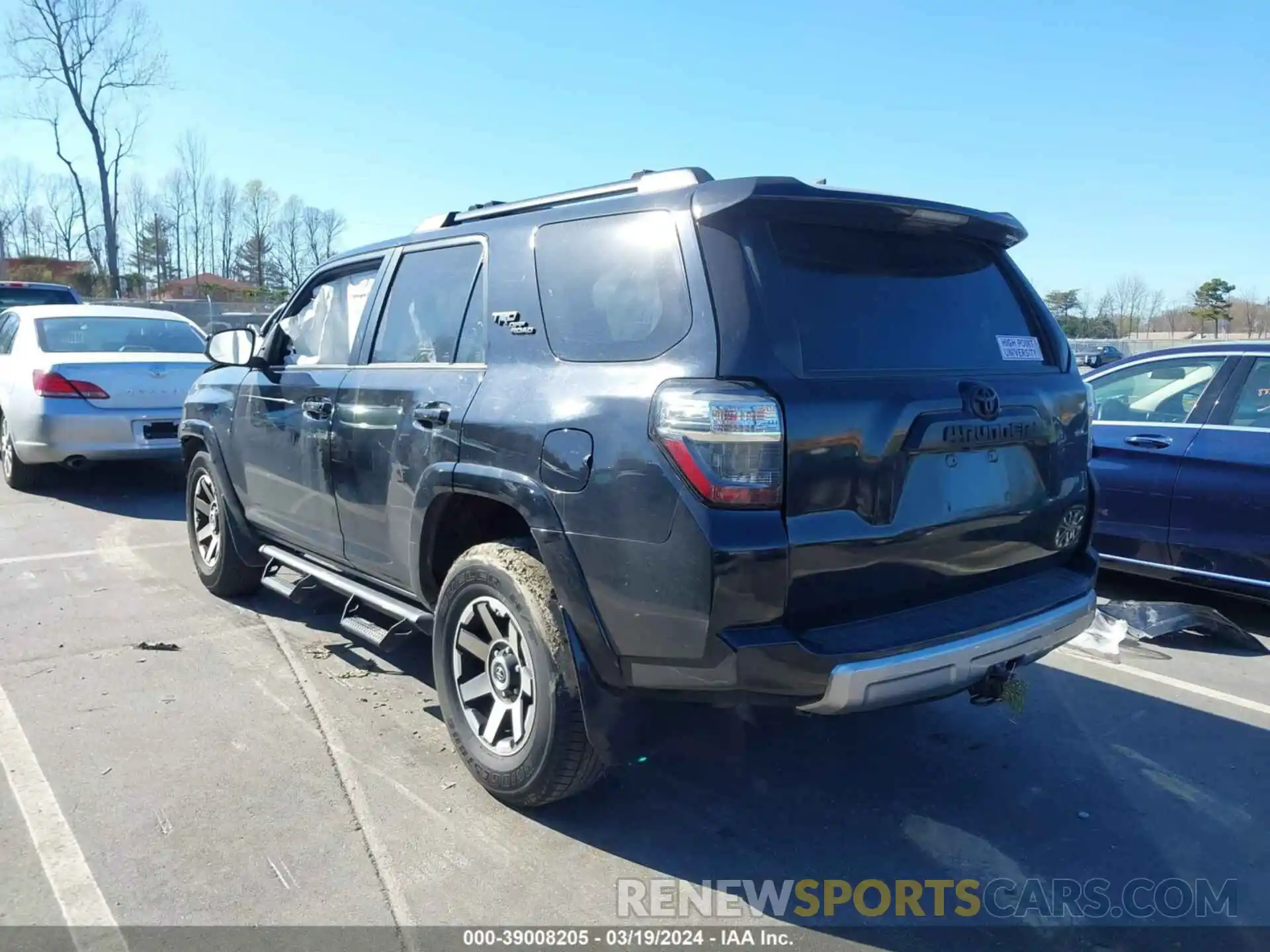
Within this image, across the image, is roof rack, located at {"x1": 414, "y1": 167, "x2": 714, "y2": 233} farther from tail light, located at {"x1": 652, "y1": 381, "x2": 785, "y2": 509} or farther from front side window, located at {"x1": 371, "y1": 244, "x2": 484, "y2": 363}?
tail light, located at {"x1": 652, "y1": 381, "x2": 785, "y2": 509}

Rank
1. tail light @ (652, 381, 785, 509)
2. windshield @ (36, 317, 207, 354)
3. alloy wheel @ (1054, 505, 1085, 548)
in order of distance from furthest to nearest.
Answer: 1. windshield @ (36, 317, 207, 354)
2. alloy wheel @ (1054, 505, 1085, 548)
3. tail light @ (652, 381, 785, 509)

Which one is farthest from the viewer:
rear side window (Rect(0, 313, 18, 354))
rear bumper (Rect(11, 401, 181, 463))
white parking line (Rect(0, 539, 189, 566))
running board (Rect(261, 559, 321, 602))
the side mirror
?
rear side window (Rect(0, 313, 18, 354))

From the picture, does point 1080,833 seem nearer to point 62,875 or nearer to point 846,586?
point 846,586

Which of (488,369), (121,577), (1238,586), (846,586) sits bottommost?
(121,577)

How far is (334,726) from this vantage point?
13.1 feet

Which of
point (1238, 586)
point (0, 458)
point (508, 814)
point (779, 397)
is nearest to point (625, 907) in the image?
point (508, 814)

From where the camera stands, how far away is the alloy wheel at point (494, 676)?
3.24 metres

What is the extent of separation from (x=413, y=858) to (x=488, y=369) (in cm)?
164

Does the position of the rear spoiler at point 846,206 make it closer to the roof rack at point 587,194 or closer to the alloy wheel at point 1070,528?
the roof rack at point 587,194

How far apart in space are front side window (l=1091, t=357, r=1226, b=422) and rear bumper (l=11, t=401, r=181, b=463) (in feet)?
23.5

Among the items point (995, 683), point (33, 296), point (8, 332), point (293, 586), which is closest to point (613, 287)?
point (995, 683)

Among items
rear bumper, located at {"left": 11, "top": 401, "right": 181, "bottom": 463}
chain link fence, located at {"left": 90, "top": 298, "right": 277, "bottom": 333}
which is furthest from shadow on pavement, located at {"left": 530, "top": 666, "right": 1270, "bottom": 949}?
chain link fence, located at {"left": 90, "top": 298, "right": 277, "bottom": 333}

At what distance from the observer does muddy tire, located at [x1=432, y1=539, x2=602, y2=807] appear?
3020mm

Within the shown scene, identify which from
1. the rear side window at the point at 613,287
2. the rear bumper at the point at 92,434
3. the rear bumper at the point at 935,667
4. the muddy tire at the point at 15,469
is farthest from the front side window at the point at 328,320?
the muddy tire at the point at 15,469
